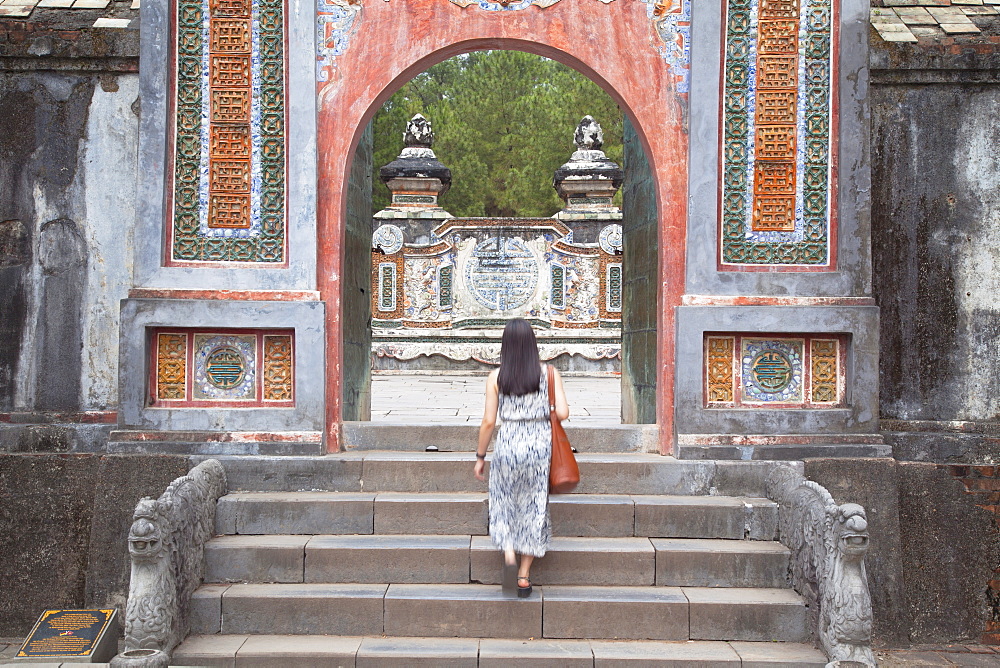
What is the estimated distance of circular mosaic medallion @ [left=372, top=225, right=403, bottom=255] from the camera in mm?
16203

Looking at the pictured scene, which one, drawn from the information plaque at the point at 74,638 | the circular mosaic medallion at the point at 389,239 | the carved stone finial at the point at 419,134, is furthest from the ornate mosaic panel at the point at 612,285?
the information plaque at the point at 74,638

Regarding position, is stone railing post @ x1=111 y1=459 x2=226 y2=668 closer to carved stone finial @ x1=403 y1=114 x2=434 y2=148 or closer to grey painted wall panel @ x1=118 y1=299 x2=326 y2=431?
grey painted wall panel @ x1=118 y1=299 x2=326 y2=431

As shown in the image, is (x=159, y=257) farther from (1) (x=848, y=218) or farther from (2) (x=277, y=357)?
(1) (x=848, y=218)

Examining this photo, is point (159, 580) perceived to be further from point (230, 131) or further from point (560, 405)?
point (230, 131)

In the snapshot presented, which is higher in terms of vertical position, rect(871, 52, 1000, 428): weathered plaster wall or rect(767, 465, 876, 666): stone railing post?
rect(871, 52, 1000, 428): weathered plaster wall

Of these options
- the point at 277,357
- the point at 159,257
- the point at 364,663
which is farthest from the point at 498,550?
the point at 159,257

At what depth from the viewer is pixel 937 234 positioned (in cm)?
612

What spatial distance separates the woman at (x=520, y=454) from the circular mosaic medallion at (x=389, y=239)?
1155cm

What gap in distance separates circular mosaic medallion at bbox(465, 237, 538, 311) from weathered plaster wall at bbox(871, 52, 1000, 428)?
10086 millimetres

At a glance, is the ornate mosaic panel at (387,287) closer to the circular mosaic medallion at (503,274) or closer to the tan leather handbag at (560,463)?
the circular mosaic medallion at (503,274)

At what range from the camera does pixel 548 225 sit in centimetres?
1603

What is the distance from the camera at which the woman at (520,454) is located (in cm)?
485

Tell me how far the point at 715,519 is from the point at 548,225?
11.0 m

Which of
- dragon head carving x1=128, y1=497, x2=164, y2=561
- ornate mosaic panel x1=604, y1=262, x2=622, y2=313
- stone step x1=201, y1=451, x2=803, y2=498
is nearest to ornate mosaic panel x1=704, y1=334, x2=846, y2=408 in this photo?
stone step x1=201, y1=451, x2=803, y2=498
